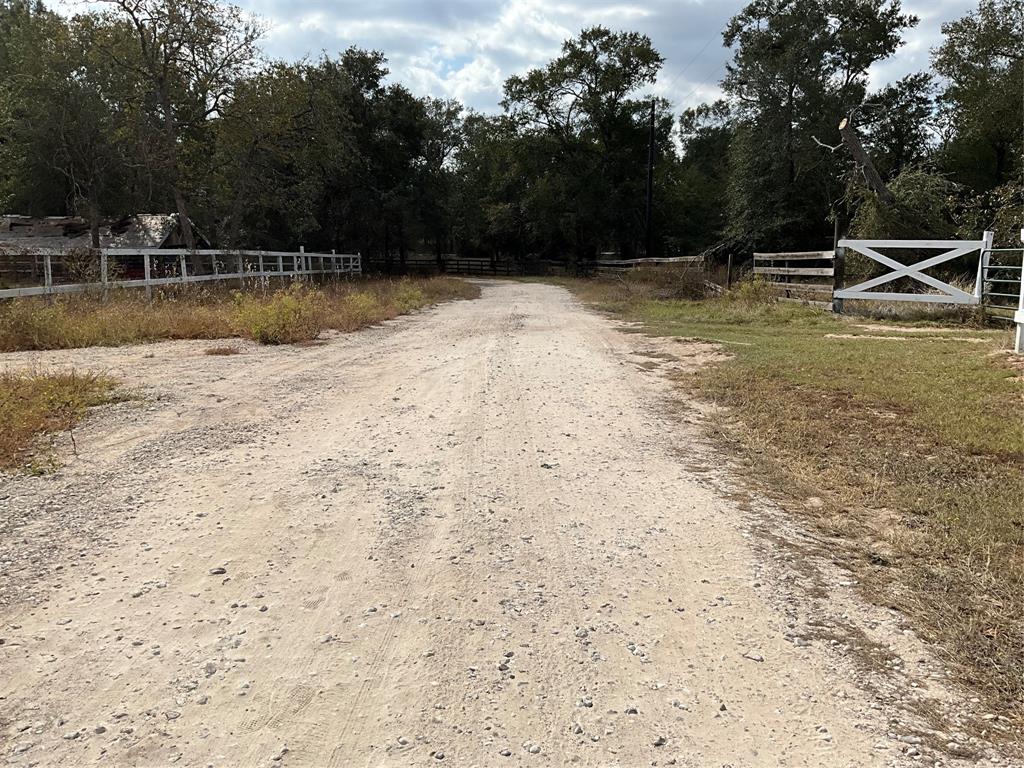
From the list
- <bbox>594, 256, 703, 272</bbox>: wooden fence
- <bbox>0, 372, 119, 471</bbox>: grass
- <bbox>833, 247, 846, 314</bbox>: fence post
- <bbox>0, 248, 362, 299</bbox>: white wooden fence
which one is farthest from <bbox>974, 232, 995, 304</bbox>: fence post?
<bbox>0, 248, 362, 299</bbox>: white wooden fence

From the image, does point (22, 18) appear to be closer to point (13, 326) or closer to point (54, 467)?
point (13, 326)

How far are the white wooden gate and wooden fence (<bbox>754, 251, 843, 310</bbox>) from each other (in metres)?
→ 0.44

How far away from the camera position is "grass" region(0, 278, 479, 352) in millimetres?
9195

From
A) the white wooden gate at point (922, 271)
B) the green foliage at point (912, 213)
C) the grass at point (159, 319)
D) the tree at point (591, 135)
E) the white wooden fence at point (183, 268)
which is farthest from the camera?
the tree at point (591, 135)

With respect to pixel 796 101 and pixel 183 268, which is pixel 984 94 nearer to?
pixel 796 101

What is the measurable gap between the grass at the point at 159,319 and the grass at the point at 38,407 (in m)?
3.10

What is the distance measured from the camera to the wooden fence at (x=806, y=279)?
1455 centimetres

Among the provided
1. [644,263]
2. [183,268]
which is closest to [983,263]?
[183,268]

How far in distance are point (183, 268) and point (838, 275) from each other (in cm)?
1417

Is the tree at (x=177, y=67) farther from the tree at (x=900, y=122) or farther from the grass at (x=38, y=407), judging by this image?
the tree at (x=900, y=122)

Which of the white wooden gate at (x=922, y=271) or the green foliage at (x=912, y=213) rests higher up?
the green foliage at (x=912, y=213)

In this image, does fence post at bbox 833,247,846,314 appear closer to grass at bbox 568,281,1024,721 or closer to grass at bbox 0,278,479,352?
grass at bbox 568,281,1024,721

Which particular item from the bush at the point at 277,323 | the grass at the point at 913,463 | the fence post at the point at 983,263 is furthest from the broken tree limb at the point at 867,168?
the bush at the point at 277,323

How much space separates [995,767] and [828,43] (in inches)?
1392
